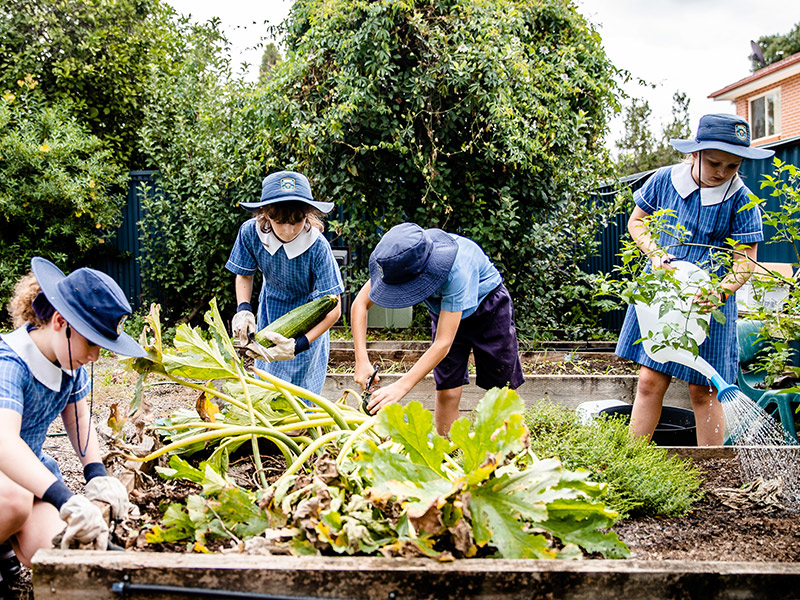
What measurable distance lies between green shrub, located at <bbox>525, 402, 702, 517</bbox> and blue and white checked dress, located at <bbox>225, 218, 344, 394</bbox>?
1.29 m

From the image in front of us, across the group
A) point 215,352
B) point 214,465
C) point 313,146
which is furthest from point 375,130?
point 214,465

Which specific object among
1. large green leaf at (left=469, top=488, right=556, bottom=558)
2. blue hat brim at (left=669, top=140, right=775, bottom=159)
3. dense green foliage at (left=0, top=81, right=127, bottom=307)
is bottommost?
large green leaf at (left=469, top=488, right=556, bottom=558)

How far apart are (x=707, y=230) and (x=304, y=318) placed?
2056 millimetres

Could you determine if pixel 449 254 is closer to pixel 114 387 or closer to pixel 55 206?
pixel 114 387

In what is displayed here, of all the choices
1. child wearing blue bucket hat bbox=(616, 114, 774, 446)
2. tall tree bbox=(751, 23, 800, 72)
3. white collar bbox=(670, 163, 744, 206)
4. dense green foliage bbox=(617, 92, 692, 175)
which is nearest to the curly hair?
child wearing blue bucket hat bbox=(616, 114, 774, 446)

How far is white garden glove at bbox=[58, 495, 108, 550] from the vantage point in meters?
1.62

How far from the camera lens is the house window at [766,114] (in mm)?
20609

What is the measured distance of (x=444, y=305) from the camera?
9.52 ft

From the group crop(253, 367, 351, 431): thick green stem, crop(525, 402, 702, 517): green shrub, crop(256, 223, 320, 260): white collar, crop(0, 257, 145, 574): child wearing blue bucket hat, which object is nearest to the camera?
crop(0, 257, 145, 574): child wearing blue bucket hat

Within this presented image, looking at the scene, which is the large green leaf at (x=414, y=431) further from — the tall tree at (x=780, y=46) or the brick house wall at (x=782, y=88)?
the tall tree at (x=780, y=46)

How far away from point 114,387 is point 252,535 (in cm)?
480

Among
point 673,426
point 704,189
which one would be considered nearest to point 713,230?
point 704,189

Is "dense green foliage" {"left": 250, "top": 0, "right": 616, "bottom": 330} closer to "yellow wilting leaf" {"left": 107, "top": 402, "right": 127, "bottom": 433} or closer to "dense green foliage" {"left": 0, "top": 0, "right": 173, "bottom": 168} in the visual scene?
"dense green foliage" {"left": 0, "top": 0, "right": 173, "bottom": 168}

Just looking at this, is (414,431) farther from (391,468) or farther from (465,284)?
(465,284)
